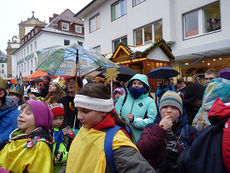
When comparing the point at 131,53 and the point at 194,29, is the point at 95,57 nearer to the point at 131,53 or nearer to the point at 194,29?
the point at 131,53

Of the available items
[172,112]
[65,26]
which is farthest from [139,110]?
[65,26]

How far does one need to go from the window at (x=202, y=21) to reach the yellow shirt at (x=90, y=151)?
1058 cm

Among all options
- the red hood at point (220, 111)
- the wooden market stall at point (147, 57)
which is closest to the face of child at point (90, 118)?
the red hood at point (220, 111)

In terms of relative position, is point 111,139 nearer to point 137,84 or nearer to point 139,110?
point 139,110

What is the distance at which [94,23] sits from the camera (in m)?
18.4

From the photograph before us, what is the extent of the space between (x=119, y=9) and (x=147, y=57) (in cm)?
872

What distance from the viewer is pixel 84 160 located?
149cm

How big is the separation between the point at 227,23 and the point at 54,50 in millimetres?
9080

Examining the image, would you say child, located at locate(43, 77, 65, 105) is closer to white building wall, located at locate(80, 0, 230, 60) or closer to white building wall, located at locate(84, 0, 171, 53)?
white building wall, located at locate(80, 0, 230, 60)

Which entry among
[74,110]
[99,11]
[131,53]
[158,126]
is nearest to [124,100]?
[74,110]

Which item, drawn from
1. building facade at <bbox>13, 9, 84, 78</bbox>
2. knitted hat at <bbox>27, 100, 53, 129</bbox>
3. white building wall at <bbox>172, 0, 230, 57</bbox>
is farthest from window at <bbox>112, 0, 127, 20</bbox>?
building facade at <bbox>13, 9, 84, 78</bbox>

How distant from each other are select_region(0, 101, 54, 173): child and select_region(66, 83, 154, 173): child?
453 mm

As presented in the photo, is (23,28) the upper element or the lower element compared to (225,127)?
upper

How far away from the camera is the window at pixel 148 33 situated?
12522 millimetres
